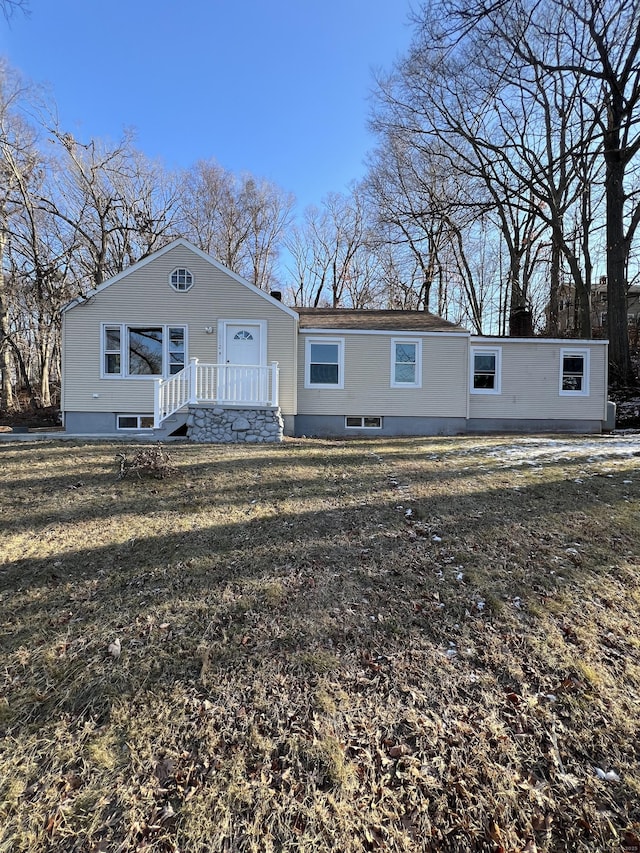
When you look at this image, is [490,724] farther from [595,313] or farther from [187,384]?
[595,313]

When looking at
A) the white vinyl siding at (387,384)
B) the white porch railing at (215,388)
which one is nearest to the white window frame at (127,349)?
the white porch railing at (215,388)

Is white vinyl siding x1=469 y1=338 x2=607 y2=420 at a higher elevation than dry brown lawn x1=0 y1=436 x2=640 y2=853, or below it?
higher

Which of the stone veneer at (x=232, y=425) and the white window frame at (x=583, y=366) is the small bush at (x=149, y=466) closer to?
the stone veneer at (x=232, y=425)

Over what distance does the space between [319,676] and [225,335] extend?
9.77 m

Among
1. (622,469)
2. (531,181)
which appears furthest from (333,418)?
(531,181)

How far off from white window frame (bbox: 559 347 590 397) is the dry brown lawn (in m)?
8.41

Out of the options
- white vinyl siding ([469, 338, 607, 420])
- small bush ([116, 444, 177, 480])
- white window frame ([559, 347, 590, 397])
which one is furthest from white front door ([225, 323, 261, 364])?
white window frame ([559, 347, 590, 397])

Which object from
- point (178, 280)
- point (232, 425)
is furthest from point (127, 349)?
point (232, 425)

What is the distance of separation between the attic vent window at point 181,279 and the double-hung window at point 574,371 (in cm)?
1069

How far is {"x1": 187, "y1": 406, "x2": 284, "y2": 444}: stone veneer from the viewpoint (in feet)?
29.8

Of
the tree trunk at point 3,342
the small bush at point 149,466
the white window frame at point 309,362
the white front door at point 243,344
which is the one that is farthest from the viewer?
the tree trunk at point 3,342

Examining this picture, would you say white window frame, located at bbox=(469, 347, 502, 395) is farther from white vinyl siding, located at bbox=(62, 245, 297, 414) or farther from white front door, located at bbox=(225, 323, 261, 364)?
white front door, located at bbox=(225, 323, 261, 364)

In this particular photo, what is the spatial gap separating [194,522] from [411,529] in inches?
93.2

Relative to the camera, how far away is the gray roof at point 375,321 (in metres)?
12.0
